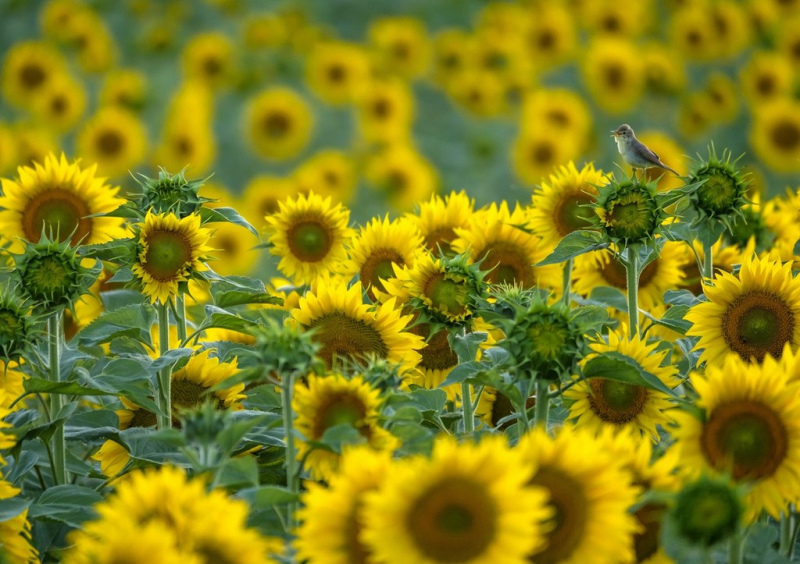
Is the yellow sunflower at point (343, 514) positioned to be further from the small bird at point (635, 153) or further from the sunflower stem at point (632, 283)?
the small bird at point (635, 153)

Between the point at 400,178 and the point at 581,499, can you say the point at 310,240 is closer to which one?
the point at 581,499

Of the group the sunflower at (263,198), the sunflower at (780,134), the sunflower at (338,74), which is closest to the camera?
the sunflower at (263,198)

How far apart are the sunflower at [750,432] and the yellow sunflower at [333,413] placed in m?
0.40

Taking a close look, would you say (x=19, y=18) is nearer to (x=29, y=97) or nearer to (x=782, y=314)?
(x=29, y=97)

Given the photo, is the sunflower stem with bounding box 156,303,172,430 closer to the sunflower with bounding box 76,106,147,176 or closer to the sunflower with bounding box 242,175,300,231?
the sunflower with bounding box 242,175,300,231

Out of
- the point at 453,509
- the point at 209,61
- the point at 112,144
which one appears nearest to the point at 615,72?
the point at 209,61

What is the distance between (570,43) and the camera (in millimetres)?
7055

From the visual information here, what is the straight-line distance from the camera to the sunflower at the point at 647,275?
2395 mm

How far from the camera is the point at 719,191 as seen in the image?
6.57ft

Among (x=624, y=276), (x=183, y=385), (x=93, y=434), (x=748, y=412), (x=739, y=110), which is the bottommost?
(x=748, y=412)

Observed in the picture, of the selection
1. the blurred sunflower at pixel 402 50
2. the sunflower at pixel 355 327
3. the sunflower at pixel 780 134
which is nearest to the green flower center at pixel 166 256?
the sunflower at pixel 355 327

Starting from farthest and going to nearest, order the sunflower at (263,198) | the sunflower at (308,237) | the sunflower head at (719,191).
A: the sunflower at (263,198), the sunflower at (308,237), the sunflower head at (719,191)

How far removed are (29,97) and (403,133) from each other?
2266 millimetres

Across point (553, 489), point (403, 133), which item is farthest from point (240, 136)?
point (553, 489)
